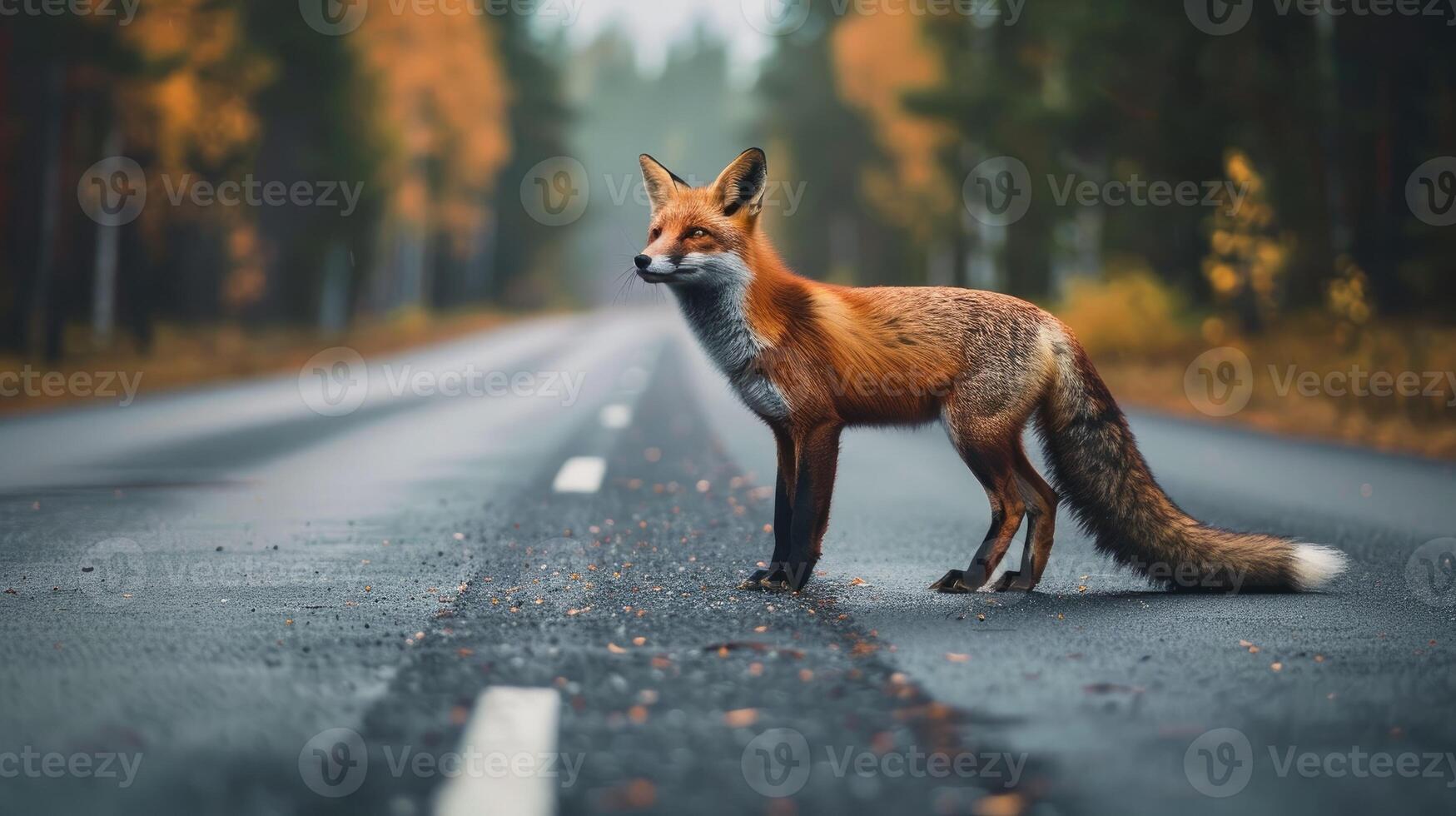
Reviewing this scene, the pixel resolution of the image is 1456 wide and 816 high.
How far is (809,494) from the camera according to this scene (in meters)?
6.37

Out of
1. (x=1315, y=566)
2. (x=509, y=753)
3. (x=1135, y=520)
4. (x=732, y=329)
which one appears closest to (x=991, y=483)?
(x=1135, y=520)

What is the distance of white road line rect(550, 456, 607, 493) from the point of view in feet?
36.4

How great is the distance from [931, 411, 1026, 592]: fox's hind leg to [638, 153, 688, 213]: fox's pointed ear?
1.67 metres

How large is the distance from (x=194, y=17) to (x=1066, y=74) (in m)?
17.6

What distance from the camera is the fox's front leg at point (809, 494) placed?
20.9 feet

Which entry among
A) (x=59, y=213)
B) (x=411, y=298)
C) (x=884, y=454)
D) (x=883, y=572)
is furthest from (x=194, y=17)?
(x=411, y=298)

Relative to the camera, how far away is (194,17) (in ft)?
94.2

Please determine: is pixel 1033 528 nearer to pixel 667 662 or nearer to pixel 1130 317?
pixel 667 662

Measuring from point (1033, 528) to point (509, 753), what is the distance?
11.3ft

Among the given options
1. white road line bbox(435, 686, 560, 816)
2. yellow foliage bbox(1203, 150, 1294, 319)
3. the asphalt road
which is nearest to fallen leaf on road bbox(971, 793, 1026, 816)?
the asphalt road

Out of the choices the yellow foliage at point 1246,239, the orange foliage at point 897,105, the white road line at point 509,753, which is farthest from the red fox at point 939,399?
the orange foliage at point 897,105

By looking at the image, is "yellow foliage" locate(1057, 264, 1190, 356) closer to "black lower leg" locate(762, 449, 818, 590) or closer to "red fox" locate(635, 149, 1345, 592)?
"red fox" locate(635, 149, 1345, 592)

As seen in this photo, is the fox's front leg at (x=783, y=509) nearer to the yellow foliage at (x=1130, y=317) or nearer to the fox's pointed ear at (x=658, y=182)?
the fox's pointed ear at (x=658, y=182)

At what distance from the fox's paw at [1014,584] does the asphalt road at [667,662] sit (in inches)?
6.5
